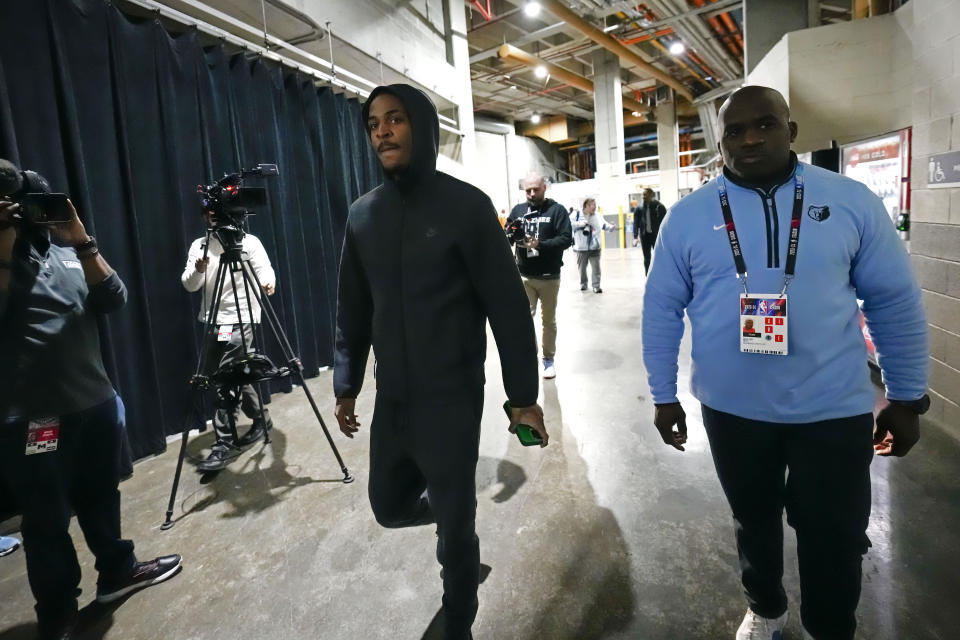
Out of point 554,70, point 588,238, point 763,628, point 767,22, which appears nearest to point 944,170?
point 763,628

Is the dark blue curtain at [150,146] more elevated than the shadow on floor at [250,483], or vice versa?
the dark blue curtain at [150,146]

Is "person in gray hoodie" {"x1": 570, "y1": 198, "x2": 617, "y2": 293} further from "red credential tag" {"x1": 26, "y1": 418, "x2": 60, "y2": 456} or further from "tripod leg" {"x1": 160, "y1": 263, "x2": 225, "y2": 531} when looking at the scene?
"red credential tag" {"x1": 26, "y1": 418, "x2": 60, "y2": 456}

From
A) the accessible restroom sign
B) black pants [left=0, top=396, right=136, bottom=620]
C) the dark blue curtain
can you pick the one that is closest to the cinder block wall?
the accessible restroom sign

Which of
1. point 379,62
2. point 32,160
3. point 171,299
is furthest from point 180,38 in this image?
point 379,62

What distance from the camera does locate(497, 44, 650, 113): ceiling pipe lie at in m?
9.01

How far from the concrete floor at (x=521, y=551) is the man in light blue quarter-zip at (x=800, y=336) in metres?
0.51

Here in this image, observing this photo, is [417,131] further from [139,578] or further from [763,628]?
[139,578]

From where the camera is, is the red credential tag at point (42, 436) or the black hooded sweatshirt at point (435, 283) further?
the red credential tag at point (42, 436)

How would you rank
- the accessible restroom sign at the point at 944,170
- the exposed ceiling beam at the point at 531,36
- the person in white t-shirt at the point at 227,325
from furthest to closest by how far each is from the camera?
the exposed ceiling beam at the point at 531,36, the person in white t-shirt at the point at 227,325, the accessible restroom sign at the point at 944,170

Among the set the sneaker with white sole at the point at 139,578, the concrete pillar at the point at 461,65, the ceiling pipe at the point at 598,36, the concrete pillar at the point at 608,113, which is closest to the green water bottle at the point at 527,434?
the sneaker with white sole at the point at 139,578

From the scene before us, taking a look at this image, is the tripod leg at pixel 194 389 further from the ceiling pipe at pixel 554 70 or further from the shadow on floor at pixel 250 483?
the ceiling pipe at pixel 554 70

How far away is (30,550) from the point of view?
4.90 feet

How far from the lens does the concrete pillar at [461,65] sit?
22.0 feet

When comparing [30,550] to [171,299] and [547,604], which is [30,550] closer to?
[547,604]
